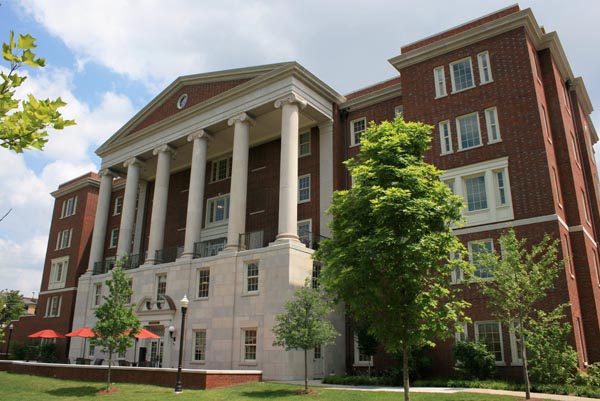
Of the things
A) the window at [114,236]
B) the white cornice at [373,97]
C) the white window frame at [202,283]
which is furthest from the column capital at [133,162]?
the white cornice at [373,97]

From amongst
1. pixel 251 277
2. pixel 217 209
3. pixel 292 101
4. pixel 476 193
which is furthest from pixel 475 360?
pixel 217 209

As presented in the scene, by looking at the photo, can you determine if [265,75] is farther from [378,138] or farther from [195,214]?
[378,138]

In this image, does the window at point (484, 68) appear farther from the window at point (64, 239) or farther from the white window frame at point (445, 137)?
the window at point (64, 239)

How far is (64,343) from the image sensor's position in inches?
1901

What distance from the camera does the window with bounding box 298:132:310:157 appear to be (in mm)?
38447

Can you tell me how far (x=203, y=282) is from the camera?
34.5 metres

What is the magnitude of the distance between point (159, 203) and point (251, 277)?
41.1ft

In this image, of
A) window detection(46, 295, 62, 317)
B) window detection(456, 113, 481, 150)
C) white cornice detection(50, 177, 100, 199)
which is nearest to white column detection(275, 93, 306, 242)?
window detection(456, 113, 481, 150)

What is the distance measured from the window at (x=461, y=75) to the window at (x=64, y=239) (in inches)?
1731

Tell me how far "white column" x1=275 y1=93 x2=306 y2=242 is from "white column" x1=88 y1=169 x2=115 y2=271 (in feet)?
70.5

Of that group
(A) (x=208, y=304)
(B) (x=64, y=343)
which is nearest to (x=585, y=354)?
(A) (x=208, y=304)

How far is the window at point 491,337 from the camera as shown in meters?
25.0

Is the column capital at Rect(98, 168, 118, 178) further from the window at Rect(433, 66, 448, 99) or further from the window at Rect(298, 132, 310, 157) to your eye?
the window at Rect(433, 66, 448, 99)

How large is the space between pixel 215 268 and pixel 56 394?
12.3m
